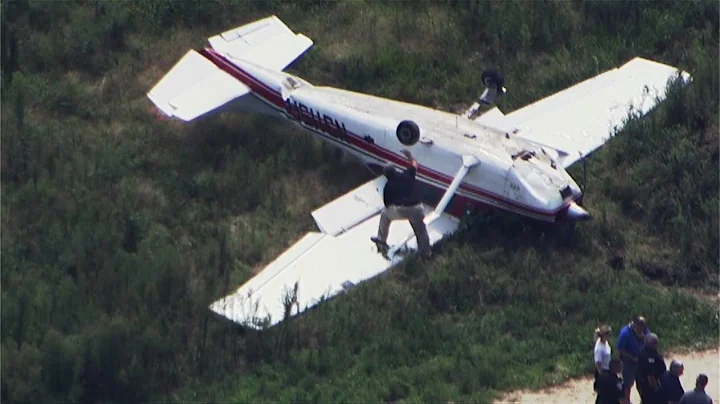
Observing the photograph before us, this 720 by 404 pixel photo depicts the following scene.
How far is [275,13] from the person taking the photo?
26.2 m

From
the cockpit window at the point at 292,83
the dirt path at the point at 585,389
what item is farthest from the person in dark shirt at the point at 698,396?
the cockpit window at the point at 292,83

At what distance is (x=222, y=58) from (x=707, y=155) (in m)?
6.82

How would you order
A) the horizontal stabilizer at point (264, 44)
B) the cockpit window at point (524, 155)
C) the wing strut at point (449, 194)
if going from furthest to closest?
1. the horizontal stabilizer at point (264, 44)
2. the cockpit window at point (524, 155)
3. the wing strut at point (449, 194)

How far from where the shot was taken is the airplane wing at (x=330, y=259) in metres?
18.5

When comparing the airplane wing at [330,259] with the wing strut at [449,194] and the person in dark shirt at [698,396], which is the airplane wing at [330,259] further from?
the person in dark shirt at [698,396]

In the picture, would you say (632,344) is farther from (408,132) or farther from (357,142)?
(357,142)

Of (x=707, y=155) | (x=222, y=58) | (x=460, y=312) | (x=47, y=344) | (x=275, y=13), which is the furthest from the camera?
(x=275, y=13)

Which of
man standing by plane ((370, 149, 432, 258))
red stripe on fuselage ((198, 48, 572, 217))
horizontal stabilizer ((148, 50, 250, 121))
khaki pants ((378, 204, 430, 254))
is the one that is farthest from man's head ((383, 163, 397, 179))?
horizontal stabilizer ((148, 50, 250, 121))

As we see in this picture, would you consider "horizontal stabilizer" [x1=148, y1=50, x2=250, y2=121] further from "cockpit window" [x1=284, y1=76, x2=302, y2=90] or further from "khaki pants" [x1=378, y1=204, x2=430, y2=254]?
"khaki pants" [x1=378, y1=204, x2=430, y2=254]

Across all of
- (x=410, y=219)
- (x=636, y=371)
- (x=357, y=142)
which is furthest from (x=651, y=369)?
(x=357, y=142)

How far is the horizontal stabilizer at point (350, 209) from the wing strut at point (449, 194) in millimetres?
886

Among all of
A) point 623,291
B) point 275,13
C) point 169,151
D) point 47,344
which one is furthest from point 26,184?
point 623,291

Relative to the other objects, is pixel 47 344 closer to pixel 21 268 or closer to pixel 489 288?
pixel 21 268

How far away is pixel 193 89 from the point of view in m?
22.5
